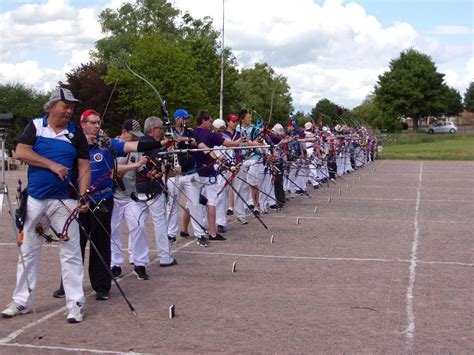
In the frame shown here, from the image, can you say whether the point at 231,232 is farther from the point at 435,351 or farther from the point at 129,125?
the point at 435,351

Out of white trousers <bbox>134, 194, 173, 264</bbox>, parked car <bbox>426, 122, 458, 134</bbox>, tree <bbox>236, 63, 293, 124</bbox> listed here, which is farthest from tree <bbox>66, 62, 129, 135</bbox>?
parked car <bbox>426, 122, 458, 134</bbox>

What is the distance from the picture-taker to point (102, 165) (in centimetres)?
865

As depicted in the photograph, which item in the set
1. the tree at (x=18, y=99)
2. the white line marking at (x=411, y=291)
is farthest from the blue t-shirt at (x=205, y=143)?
the tree at (x=18, y=99)

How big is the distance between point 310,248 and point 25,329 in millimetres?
5944

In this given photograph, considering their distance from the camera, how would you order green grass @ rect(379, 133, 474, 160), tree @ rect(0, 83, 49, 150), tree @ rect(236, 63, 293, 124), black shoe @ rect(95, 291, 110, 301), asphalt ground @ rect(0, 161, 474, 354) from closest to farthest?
asphalt ground @ rect(0, 161, 474, 354) → black shoe @ rect(95, 291, 110, 301) → green grass @ rect(379, 133, 474, 160) → tree @ rect(0, 83, 49, 150) → tree @ rect(236, 63, 293, 124)

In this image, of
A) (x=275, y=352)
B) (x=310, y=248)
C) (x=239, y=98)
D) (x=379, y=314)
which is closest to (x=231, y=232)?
(x=310, y=248)

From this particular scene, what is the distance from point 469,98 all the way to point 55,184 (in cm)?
13979

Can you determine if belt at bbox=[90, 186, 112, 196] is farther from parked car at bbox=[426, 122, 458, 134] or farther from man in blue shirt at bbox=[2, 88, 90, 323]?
parked car at bbox=[426, 122, 458, 134]

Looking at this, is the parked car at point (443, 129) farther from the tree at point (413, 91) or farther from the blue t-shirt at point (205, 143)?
the blue t-shirt at point (205, 143)

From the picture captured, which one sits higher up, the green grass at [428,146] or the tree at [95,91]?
the tree at [95,91]

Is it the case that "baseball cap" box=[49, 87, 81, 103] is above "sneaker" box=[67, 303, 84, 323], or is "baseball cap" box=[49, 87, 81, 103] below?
above

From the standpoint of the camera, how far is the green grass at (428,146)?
2103 inches

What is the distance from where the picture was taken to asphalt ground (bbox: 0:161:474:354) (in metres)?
6.59

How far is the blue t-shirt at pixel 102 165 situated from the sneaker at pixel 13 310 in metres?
1.59
